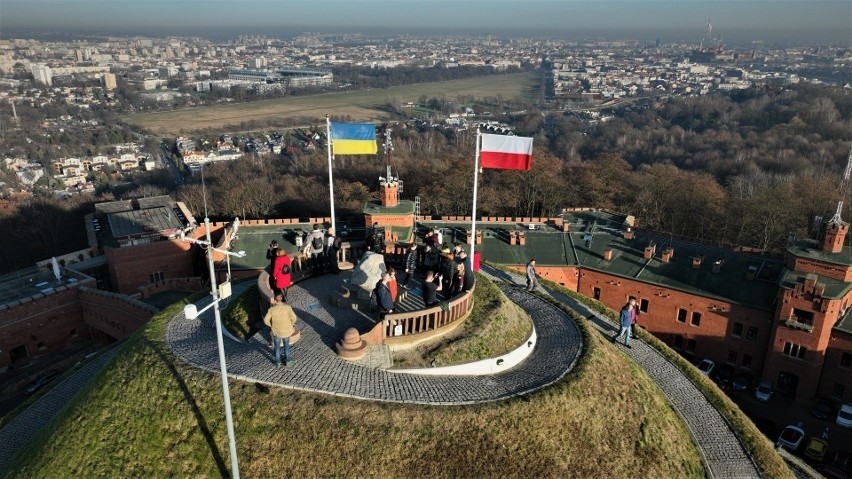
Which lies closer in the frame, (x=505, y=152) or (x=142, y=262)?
(x=505, y=152)

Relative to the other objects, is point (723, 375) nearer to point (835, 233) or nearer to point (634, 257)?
point (634, 257)

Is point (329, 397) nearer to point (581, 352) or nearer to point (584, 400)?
point (584, 400)

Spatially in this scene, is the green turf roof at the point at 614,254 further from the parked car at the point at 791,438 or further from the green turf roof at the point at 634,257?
the parked car at the point at 791,438

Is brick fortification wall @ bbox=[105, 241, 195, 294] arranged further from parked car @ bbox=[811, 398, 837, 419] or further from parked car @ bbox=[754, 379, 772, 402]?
parked car @ bbox=[811, 398, 837, 419]

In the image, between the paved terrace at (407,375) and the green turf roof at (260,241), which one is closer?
the paved terrace at (407,375)

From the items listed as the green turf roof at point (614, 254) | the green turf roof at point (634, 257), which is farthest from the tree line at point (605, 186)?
the green turf roof at point (634, 257)

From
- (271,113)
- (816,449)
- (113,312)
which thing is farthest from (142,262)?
(271,113)

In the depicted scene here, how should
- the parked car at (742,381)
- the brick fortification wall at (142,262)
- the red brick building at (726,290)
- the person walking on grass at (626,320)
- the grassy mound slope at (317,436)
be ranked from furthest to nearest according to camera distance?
1. the brick fortification wall at (142,262)
2. the parked car at (742,381)
3. the red brick building at (726,290)
4. the person walking on grass at (626,320)
5. the grassy mound slope at (317,436)
